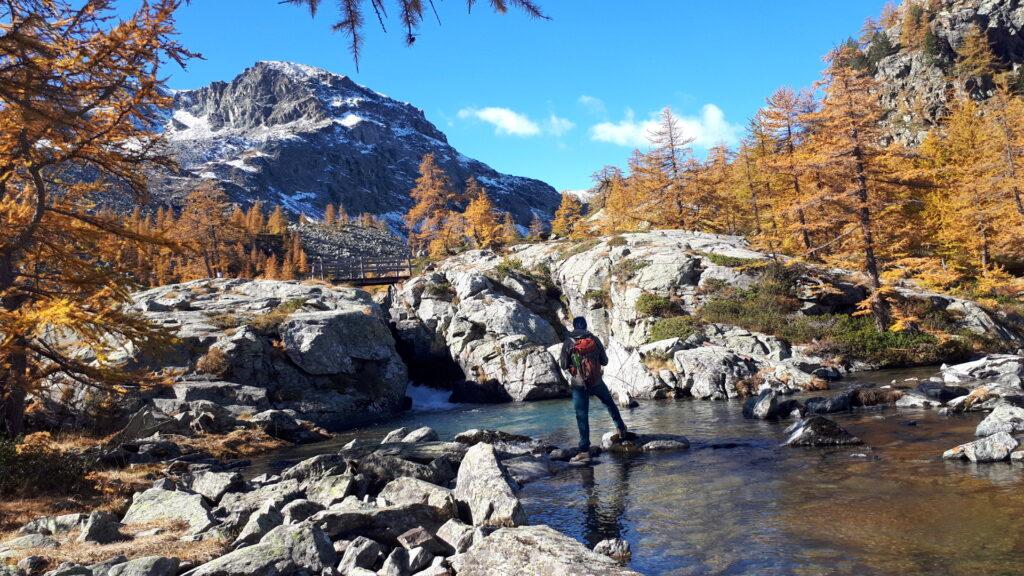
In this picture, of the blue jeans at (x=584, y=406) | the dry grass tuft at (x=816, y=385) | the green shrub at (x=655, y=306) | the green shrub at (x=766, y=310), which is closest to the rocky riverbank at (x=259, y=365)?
the blue jeans at (x=584, y=406)

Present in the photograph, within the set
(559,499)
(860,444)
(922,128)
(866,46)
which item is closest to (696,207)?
(860,444)

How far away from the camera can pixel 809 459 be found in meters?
9.49

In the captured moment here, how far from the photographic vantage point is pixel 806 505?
7.06m

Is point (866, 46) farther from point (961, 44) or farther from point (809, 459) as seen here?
point (809, 459)

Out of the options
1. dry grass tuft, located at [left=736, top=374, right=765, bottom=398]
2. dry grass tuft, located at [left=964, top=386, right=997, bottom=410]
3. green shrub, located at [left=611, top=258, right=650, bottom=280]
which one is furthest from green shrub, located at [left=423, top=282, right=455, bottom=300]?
dry grass tuft, located at [left=964, top=386, right=997, bottom=410]

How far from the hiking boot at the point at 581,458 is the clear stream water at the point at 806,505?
0.30 metres

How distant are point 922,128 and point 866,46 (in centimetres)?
4632

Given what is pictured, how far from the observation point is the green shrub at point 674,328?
27.9m

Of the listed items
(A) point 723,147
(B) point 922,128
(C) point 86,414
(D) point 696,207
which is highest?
(B) point 922,128

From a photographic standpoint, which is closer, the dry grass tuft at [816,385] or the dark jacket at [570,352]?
the dark jacket at [570,352]

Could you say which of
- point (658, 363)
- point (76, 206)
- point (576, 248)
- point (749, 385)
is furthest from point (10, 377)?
point (576, 248)

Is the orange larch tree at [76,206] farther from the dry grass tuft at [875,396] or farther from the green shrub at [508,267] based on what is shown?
the green shrub at [508,267]

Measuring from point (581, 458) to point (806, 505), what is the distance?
5.06m

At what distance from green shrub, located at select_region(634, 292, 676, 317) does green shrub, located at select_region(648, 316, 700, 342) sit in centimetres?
117
